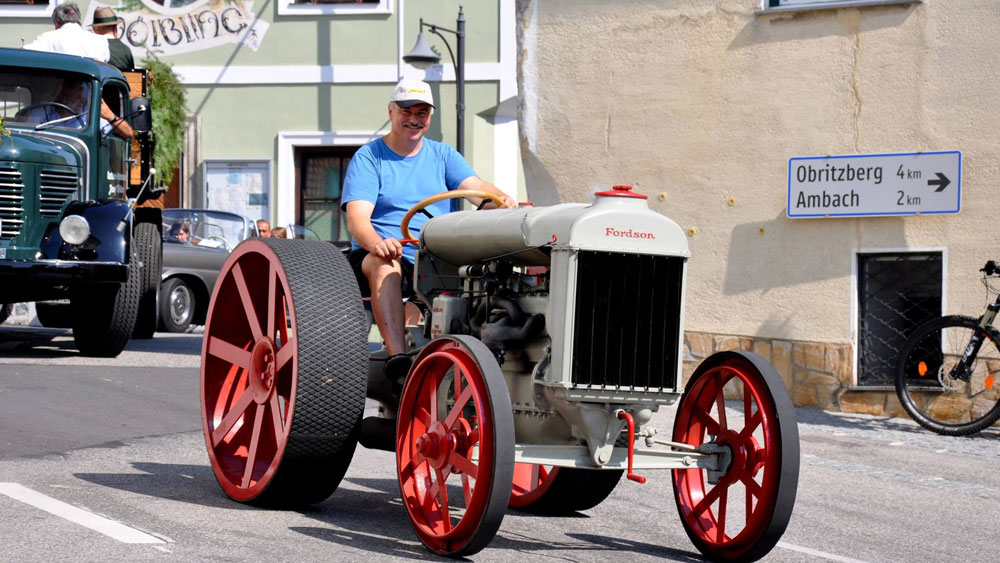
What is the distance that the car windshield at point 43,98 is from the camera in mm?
13180

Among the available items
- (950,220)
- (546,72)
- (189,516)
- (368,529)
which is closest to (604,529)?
(368,529)

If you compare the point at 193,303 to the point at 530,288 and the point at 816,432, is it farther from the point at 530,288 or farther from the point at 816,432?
the point at 530,288

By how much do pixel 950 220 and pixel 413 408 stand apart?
6837 millimetres

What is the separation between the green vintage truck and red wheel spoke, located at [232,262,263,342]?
19.9 feet

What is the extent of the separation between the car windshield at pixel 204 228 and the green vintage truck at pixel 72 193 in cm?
466

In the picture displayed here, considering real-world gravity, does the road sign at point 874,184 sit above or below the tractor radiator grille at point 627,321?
above

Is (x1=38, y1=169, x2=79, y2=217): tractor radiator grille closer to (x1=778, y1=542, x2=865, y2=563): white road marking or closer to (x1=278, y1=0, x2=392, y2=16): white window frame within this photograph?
(x1=778, y1=542, x2=865, y2=563): white road marking

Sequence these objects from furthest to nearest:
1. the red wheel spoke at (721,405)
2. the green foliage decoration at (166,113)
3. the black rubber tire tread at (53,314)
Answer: the green foliage decoration at (166,113)
the black rubber tire tread at (53,314)
the red wheel spoke at (721,405)

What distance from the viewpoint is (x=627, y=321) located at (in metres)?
5.62

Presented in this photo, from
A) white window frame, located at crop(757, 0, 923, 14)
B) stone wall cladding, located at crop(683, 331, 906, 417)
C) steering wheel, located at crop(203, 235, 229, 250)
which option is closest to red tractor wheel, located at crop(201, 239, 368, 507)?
stone wall cladding, located at crop(683, 331, 906, 417)

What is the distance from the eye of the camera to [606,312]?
18.3 ft

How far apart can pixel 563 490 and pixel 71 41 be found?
8.91 m

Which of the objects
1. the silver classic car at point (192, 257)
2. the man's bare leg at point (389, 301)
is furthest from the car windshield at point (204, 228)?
the man's bare leg at point (389, 301)

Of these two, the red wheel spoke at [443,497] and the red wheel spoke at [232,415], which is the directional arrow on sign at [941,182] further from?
the red wheel spoke at [443,497]
